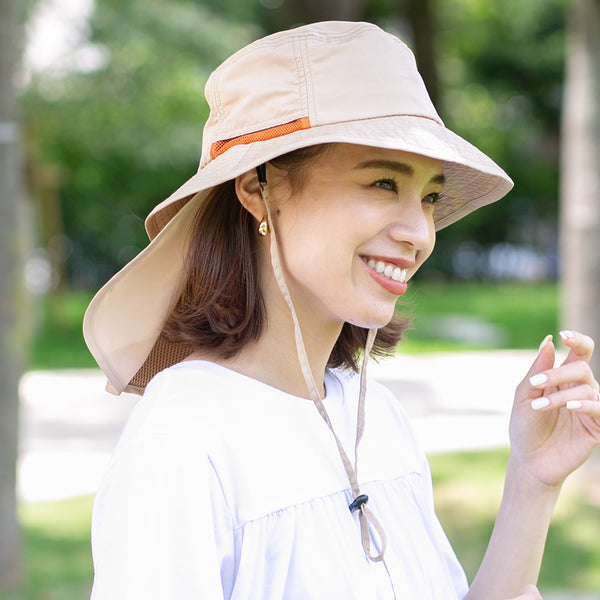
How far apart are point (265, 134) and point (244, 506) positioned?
58 centimetres

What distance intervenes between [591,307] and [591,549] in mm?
1490

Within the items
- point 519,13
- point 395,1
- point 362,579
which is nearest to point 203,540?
point 362,579

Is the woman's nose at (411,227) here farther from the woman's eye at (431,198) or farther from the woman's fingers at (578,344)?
the woman's fingers at (578,344)

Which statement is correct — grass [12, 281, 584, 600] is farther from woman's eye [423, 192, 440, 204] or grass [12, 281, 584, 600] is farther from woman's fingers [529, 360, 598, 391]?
woman's fingers [529, 360, 598, 391]

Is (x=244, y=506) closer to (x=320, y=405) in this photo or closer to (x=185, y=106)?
(x=320, y=405)

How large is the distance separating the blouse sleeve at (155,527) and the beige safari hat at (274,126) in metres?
Result: 0.36

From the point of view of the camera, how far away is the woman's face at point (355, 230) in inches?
61.3

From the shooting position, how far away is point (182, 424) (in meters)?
1.41

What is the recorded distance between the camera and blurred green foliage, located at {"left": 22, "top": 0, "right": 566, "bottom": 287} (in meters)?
13.0

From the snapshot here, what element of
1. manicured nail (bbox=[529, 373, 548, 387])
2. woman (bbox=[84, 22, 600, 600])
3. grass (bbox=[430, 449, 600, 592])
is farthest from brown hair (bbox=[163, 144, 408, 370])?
grass (bbox=[430, 449, 600, 592])

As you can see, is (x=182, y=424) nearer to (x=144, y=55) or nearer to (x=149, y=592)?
(x=149, y=592)

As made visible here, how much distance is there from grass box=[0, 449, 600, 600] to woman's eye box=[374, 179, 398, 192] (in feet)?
A: 11.0

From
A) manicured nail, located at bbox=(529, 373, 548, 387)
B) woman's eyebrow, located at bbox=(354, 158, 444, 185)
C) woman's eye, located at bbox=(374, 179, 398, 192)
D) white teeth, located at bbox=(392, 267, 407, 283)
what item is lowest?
manicured nail, located at bbox=(529, 373, 548, 387)

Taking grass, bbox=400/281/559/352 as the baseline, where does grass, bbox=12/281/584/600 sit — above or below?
below
